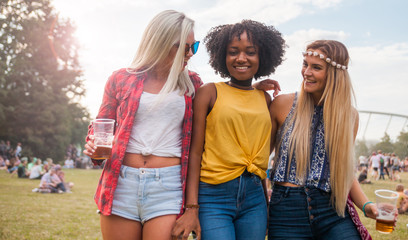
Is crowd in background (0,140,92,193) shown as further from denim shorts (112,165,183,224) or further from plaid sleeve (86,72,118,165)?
denim shorts (112,165,183,224)

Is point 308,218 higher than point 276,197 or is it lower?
lower

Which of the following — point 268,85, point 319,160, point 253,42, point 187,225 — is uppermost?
point 253,42

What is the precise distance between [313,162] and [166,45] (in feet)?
4.88

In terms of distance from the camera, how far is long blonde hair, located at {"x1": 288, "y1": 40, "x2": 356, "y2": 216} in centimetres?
277

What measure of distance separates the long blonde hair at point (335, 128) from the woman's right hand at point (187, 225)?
89 centimetres

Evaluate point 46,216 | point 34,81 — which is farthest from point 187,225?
point 34,81

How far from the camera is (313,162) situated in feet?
9.33

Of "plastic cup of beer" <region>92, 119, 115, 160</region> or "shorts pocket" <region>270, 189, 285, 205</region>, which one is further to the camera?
"shorts pocket" <region>270, 189, 285, 205</region>

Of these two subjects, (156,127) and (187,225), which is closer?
Result: (187,225)

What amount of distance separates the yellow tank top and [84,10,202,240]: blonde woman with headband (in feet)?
0.65

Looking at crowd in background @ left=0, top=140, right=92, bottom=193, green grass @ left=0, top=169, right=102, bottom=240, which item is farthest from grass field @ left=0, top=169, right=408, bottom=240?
crowd in background @ left=0, top=140, right=92, bottom=193

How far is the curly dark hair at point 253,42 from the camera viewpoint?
2.99 m

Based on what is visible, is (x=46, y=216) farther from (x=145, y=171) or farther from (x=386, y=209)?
(x=386, y=209)

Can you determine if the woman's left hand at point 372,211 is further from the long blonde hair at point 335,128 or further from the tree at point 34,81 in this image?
the tree at point 34,81
